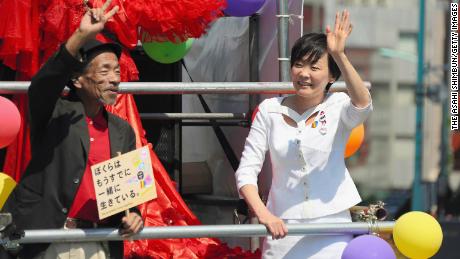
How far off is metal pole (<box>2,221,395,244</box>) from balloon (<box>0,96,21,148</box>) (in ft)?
1.92

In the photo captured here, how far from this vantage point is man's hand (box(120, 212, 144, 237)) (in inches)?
129

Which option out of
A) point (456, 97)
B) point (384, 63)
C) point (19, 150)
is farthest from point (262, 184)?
point (384, 63)

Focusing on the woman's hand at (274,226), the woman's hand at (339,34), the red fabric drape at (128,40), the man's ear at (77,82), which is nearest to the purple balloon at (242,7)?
the red fabric drape at (128,40)

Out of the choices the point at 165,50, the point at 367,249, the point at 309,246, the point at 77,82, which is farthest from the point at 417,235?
the point at 165,50

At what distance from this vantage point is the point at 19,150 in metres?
4.27

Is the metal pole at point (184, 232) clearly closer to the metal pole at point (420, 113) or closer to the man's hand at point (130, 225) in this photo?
the man's hand at point (130, 225)

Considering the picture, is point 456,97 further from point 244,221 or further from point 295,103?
point 295,103

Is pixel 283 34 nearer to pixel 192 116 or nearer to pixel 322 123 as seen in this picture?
pixel 192 116

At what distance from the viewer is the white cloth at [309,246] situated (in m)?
3.50

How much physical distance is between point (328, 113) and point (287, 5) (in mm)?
1368

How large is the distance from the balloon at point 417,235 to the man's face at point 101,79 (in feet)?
3.53

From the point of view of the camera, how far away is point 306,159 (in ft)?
11.5

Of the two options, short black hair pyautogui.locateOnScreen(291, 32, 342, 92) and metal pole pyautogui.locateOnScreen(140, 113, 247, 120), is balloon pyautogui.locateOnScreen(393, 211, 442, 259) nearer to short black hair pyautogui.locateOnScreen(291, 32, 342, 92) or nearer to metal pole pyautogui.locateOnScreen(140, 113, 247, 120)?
short black hair pyautogui.locateOnScreen(291, 32, 342, 92)

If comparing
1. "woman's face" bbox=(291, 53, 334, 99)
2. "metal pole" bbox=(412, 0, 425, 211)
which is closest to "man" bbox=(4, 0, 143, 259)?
"woman's face" bbox=(291, 53, 334, 99)
